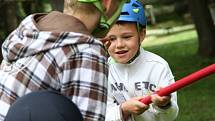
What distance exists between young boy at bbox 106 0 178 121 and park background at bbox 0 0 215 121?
4.41 m

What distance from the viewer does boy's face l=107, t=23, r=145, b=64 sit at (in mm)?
3760

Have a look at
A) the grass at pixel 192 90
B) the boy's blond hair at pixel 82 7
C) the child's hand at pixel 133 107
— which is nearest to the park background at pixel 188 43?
the grass at pixel 192 90

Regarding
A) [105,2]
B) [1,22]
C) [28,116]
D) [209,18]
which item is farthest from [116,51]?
[1,22]

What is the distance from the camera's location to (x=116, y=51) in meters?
3.78

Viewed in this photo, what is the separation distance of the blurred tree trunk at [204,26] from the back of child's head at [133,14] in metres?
12.1

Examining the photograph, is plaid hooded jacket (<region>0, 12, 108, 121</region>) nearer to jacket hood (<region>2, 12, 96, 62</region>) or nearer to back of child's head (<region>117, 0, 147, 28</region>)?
jacket hood (<region>2, 12, 96, 62</region>)

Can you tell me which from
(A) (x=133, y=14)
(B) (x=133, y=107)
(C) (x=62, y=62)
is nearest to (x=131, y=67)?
(A) (x=133, y=14)

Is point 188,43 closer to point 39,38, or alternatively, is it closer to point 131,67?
point 131,67

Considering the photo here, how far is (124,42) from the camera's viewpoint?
12.4 feet

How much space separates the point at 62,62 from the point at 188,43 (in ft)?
62.8

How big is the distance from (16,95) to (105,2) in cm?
48

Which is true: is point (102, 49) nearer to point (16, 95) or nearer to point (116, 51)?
point (16, 95)

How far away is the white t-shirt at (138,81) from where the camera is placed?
3.57m

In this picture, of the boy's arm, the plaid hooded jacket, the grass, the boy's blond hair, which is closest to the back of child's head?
the boy's arm
